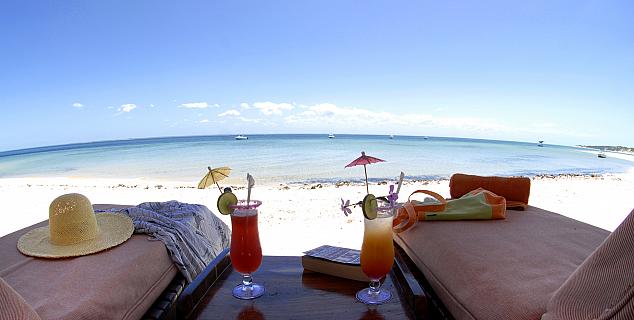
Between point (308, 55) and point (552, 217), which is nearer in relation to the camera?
point (552, 217)

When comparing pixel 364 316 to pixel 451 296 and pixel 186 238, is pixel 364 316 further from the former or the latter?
pixel 186 238

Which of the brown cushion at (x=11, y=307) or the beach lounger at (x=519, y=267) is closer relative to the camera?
the brown cushion at (x=11, y=307)

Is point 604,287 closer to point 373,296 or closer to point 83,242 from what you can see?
point 373,296

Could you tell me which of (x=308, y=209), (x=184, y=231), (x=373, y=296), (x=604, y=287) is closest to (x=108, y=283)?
(x=184, y=231)

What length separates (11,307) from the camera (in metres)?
0.65

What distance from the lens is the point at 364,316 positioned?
3.07 feet

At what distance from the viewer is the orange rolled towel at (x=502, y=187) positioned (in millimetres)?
2188

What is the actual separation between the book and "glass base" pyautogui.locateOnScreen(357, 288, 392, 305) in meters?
0.08

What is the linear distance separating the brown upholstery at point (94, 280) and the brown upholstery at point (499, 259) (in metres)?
1.11

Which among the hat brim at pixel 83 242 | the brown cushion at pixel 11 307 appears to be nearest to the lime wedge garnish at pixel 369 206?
the brown cushion at pixel 11 307

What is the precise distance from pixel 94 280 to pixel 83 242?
411mm

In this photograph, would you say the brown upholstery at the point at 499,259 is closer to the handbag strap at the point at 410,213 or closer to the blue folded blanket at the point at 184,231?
the handbag strap at the point at 410,213

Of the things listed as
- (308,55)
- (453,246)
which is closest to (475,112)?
Answer: (308,55)

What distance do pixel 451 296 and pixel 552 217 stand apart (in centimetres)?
113
